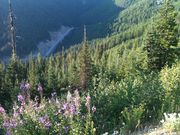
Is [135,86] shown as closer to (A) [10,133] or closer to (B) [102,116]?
(B) [102,116]

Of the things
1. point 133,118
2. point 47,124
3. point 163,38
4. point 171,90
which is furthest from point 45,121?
point 163,38

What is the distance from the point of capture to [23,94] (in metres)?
8.91

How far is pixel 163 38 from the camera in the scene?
A: 124 ft

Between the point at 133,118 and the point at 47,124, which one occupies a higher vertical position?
the point at 47,124

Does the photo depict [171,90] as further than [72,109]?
Yes

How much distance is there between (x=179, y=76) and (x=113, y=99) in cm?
220

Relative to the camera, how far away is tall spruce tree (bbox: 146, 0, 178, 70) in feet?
122

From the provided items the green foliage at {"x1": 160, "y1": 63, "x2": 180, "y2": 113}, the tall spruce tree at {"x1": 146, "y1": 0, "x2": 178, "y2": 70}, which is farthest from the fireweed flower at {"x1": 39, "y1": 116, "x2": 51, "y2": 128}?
the tall spruce tree at {"x1": 146, "y1": 0, "x2": 178, "y2": 70}

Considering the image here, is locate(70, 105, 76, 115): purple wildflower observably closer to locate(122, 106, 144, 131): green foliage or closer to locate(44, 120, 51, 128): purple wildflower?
locate(44, 120, 51, 128): purple wildflower

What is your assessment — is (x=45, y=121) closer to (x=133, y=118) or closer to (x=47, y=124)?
(x=47, y=124)

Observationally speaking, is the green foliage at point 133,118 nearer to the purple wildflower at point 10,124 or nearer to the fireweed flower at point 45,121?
the fireweed flower at point 45,121

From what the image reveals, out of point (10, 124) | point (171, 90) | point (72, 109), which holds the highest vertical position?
point (72, 109)

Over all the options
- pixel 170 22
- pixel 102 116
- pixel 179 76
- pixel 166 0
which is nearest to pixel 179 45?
pixel 170 22

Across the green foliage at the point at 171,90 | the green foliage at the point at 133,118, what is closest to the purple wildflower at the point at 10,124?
the green foliage at the point at 133,118
